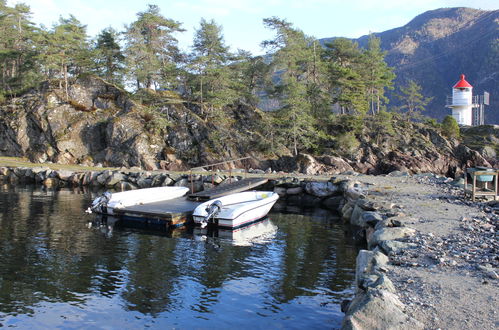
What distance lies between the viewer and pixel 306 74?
45906 millimetres

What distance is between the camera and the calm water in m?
8.31

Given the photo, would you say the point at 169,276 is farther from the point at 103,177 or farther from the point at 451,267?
the point at 103,177

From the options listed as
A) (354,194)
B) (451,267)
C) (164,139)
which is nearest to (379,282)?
(451,267)

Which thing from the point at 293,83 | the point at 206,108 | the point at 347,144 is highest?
the point at 293,83

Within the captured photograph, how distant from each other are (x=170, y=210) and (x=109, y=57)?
3415 cm

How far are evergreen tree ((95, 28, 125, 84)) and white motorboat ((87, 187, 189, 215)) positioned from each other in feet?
93.7

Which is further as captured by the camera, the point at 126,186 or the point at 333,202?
the point at 126,186

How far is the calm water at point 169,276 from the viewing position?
27.3ft

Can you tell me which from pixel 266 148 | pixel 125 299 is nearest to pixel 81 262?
pixel 125 299

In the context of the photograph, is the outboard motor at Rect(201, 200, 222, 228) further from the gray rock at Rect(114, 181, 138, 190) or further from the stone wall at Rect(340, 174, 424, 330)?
the gray rock at Rect(114, 181, 138, 190)

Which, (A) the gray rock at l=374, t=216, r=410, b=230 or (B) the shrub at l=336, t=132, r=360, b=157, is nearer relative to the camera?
(A) the gray rock at l=374, t=216, r=410, b=230

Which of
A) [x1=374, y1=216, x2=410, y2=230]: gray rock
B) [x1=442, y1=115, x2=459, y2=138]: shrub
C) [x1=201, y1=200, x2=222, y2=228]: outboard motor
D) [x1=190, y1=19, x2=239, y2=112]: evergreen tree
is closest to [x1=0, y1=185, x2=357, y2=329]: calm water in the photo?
[x1=201, y1=200, x2=222, y2=228]: outboard motor

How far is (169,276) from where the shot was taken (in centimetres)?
1073

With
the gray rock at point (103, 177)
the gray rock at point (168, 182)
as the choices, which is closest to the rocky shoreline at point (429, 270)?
the gray rock at point (168, 182)
